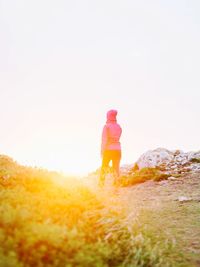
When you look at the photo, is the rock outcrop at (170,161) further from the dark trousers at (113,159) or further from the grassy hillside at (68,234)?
the grassy hillside at (68,234)

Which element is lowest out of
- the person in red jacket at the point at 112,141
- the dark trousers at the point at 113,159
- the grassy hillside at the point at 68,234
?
the grassy hillside at the point at 68,234

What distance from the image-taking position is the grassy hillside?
574cm

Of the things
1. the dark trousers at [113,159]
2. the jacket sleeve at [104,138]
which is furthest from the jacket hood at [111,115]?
the dark trousers at [113,159]

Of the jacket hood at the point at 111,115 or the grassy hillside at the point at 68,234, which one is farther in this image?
the jacket hood at the point at 111,115

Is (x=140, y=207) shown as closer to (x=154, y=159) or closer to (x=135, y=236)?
(x=135, y=236)

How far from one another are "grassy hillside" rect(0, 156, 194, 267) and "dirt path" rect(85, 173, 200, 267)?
52 centimetres

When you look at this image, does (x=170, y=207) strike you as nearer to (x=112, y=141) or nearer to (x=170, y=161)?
(x=112, y=141)

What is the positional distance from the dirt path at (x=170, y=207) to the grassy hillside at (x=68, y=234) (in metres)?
0.52

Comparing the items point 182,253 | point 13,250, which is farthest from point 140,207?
point 13,250

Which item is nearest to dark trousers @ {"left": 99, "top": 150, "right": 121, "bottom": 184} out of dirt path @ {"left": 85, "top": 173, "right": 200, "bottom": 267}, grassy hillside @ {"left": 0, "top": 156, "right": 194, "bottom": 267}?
dirt path @ {"left": 85, "top": 173, "right": 200, "bottom": 267}

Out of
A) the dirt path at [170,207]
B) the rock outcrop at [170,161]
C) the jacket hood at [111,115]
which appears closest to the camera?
the dirt path at [170,207]

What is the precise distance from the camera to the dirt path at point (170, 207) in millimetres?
9204

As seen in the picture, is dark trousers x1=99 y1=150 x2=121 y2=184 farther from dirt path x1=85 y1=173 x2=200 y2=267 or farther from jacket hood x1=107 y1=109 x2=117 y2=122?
jacket hood x1=107 y1=109 x2=117 y2=122

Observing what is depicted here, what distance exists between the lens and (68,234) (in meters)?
6.27
